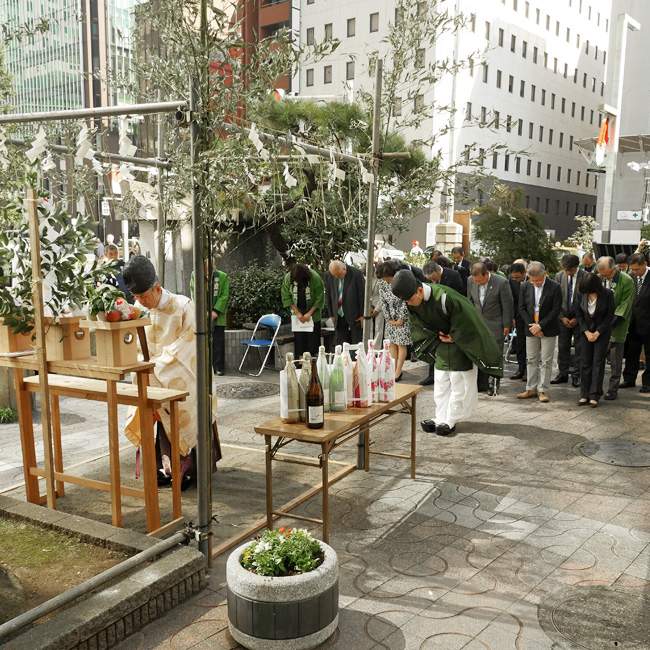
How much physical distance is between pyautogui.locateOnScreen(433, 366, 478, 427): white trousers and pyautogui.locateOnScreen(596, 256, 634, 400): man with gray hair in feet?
9.07

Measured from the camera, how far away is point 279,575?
3422 mm

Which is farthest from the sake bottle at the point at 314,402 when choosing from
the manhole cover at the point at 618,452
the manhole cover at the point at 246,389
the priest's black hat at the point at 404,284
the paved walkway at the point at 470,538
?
the manhole cover at the point at 246,389

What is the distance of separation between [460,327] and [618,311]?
130 inches

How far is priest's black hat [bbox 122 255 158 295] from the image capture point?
196 inches

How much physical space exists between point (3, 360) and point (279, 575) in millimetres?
2629

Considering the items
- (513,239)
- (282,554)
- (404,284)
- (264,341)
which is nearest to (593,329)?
(404,284)

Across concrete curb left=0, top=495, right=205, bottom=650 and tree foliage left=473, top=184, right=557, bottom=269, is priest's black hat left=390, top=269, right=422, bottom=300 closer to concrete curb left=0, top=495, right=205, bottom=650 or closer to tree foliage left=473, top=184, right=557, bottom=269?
concrete curb left=0, top=495, right=205, bottom=650

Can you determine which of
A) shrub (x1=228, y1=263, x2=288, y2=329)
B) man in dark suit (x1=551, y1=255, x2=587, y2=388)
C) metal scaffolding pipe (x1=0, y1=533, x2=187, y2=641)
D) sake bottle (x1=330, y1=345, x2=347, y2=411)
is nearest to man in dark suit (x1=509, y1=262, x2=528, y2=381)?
man in dark suit (x1=551, y1=255, x2=587, y2=388)

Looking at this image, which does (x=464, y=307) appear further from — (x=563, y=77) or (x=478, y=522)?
(x=563, y=77)

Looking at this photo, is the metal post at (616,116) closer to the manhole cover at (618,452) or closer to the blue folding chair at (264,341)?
the blue folding chair at (264,341)

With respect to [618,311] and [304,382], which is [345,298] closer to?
[618,311]

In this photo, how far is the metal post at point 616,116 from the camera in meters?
23.6

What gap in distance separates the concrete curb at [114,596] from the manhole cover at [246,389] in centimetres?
462

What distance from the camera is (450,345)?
23.0 feet
